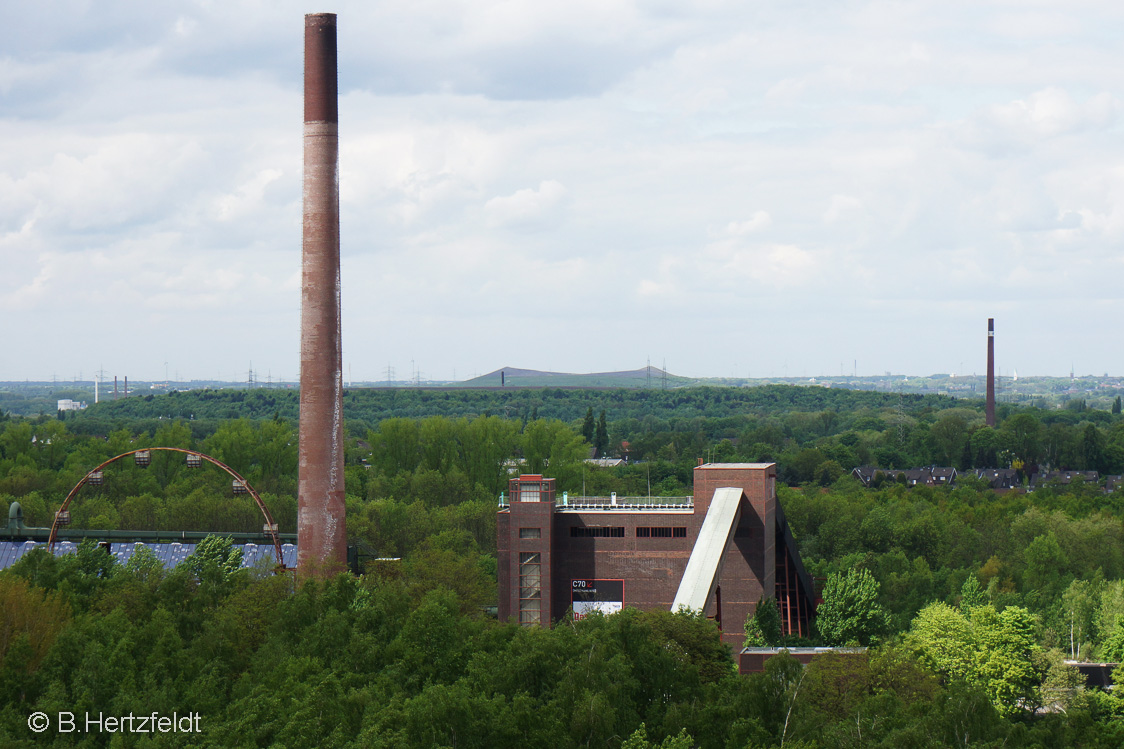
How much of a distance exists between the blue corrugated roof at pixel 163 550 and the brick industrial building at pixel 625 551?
16.3 m

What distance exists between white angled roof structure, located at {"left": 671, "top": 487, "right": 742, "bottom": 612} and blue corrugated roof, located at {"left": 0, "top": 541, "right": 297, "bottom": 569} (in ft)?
88.3

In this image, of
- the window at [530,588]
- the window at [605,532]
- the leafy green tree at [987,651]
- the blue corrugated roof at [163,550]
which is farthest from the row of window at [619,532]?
the blue corrugated roof at [163,550]

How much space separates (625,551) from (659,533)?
222 cm

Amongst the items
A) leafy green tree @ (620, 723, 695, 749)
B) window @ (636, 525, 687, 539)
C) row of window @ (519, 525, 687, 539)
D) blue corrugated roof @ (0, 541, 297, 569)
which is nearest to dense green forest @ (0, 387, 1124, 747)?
leafy green tree @ (620, 723, 695, 749)

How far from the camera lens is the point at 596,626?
4944 cm

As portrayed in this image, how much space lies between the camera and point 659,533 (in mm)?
71000

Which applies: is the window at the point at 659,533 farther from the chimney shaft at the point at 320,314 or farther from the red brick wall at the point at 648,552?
the chimney shaft at the point at 320,314

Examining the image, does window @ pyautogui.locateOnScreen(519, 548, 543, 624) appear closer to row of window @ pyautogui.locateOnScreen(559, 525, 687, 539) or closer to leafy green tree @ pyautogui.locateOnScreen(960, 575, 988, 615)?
row of window @ pyautogui.locateOnScreen(559, 525, 687, 539)

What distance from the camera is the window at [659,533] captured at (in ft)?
231

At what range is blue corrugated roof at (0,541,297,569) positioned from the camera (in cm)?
7869

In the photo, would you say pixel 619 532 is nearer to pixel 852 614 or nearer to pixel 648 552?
pixel 648 552

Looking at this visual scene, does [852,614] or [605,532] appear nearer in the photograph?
[852,614]

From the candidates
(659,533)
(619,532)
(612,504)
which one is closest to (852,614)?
(659,533)

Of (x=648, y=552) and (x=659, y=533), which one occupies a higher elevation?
(x=659, y=533)
